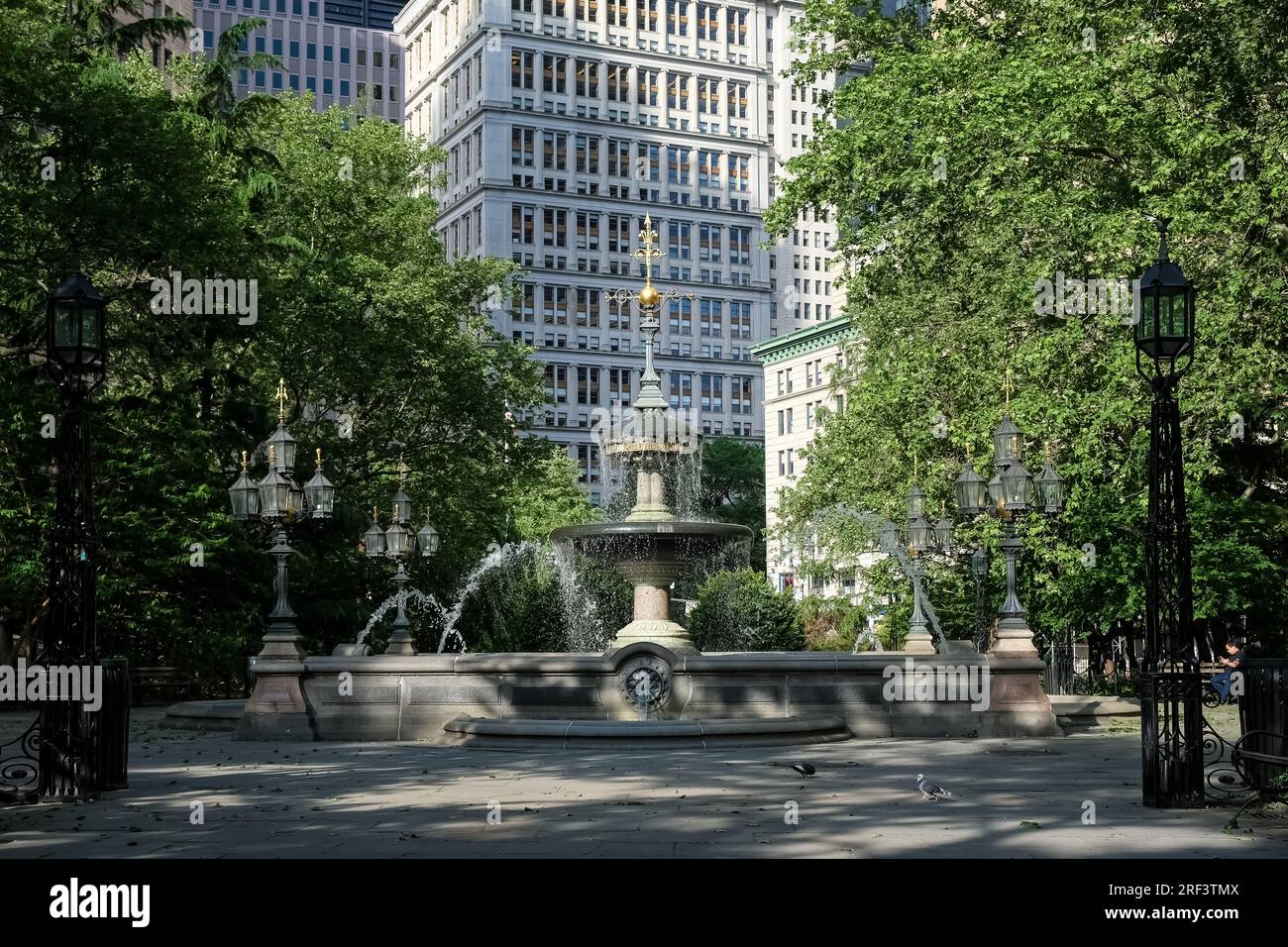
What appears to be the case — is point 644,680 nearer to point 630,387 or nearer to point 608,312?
point 630,387

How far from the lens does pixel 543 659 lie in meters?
21.6

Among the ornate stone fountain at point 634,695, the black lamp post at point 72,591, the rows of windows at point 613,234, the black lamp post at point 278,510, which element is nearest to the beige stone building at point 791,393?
the rows of windows at point 613,234

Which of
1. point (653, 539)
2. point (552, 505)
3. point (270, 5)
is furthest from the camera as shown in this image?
point (270, 5)

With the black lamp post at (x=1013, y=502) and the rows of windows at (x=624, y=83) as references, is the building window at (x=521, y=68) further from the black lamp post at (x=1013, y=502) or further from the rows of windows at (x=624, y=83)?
the black lamp post at (x=1013, y=502)

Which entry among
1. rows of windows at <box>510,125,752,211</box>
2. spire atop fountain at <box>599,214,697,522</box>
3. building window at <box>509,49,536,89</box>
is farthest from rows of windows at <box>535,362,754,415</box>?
spire atop fountain at <box>599,214,697,522</box>

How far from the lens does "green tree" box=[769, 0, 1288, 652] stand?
30.2m

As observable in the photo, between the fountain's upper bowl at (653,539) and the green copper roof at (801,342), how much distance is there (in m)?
75.7

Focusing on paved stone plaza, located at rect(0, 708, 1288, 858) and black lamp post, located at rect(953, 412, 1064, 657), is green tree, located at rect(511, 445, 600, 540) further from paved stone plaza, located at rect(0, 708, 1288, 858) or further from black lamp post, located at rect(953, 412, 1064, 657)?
paved stone plaza, located at rect(0, 708, 1288, 858)

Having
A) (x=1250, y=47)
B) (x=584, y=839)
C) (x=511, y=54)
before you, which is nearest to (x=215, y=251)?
(x=1250, y=47)

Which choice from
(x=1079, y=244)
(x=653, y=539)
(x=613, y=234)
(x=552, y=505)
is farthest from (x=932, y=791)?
(x=613, y=234)

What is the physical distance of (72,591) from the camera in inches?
548

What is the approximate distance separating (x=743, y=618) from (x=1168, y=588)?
37343 millimetres

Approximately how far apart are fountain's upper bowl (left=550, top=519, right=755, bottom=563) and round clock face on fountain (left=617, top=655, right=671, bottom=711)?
11.3 feet
